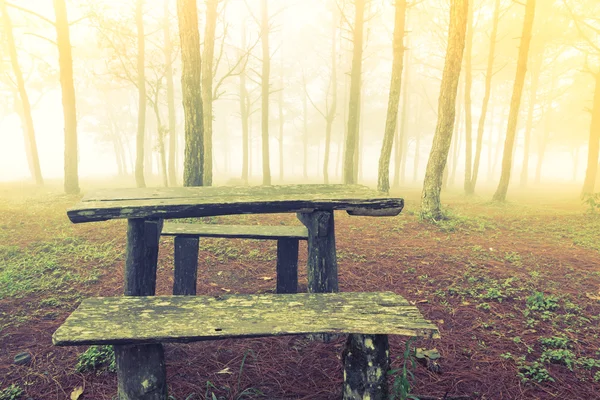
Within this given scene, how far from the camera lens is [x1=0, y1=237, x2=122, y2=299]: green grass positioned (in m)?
4.12

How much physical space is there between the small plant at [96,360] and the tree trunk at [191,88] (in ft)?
14.8

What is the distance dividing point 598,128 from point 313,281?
53.0 ft

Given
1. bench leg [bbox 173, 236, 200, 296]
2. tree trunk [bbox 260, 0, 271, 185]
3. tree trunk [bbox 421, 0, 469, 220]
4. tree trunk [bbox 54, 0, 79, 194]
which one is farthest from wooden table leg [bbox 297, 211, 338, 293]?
tree trunk [bbox 260, 0, 271, 185]

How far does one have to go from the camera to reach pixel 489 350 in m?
2.78

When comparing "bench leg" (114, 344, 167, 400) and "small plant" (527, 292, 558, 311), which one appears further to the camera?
"small plant" (527, 292, 558, 311)

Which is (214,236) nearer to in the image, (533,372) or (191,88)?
(533,372)

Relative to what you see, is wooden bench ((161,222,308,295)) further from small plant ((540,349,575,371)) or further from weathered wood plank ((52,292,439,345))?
small plant ((540,349,575,371))

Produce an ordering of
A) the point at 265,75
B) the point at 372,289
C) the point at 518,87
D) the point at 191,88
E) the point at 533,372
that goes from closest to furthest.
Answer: the point at 533,372, the point at 372,289, the point at 191,88, the point at 518,87, the point at 265,75

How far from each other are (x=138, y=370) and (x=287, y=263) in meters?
2.24

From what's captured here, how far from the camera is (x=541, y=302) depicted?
3527mm

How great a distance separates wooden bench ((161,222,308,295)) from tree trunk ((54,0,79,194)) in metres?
9.61

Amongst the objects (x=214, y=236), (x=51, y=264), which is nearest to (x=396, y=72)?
(x=214, y=236)

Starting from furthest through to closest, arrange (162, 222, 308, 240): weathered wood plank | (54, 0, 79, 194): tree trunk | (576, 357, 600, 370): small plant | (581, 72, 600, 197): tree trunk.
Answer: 1. (581, 72, 600, 197): tree trunk
2. (54, 0, 79, 194): tree trunk
3. (162, 222, 308, 240): weathered wood plank
4. (576, 357, 600, 370): small plant

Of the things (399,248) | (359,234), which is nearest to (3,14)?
(359,234)
